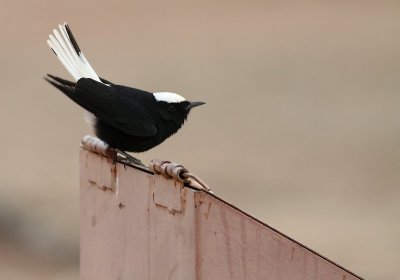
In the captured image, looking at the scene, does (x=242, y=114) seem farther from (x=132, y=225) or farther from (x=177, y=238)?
(x=177, y=238)

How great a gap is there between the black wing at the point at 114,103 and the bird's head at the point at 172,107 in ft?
0.23

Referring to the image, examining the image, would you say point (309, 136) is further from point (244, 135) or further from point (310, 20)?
point (310, 20)

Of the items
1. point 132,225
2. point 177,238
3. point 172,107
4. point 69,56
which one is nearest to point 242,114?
point 172,107

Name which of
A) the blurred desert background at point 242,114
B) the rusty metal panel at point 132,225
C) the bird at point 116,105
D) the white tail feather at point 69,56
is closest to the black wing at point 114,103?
the bird at point 116,105

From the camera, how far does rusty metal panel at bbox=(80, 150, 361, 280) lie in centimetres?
290

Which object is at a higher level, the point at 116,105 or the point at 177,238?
the point at 116,105

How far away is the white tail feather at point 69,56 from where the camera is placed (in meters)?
4.95

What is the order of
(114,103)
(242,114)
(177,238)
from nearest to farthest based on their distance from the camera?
(177,238) → (114,103) → (242,114)

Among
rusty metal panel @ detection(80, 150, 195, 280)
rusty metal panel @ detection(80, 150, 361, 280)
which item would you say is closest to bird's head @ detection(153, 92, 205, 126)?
rusty metal panel @ detection(80, 150, 195, 280)

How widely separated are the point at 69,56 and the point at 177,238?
6.58ft

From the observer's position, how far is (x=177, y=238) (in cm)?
307

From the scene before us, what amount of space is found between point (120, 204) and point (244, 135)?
7.17m

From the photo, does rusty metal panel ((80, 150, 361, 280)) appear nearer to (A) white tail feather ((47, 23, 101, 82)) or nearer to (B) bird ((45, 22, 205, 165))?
(B) bird ((45, 22, 205, 165))

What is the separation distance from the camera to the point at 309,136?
1055 cm
